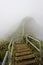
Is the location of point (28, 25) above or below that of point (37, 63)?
above

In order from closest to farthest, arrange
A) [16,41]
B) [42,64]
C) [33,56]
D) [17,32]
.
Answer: [42,64] < [33,56] < [16,41] < [17,32]

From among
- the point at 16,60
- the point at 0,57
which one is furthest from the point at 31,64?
the point at 0,57

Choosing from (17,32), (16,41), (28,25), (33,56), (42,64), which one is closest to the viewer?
(42,64)

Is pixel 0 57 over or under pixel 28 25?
under

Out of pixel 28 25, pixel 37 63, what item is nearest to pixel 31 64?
pixel 37 63

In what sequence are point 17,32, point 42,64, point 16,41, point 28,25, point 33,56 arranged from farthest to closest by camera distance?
point 28,25 → point 17,32 → point 16,41 → point 33,56 → point 42,64

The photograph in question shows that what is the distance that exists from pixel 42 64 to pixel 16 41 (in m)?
4.80

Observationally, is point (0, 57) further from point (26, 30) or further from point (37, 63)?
point (26, 30)

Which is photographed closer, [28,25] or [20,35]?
[20,35]

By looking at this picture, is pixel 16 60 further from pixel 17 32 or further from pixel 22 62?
pixel 17 32

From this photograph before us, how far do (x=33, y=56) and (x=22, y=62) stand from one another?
20.1 inches

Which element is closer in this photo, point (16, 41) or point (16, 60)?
point (16, 60)

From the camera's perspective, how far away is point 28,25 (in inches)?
392

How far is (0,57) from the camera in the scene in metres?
4.25
